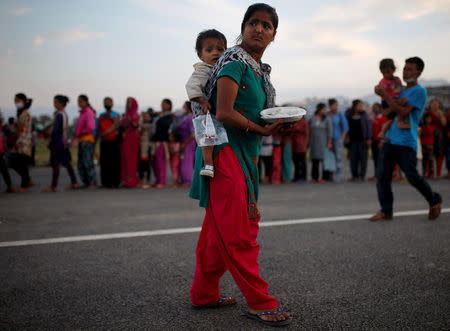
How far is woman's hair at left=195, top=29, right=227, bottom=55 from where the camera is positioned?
3.21 metres

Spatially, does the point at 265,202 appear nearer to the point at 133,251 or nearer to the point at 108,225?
the point at 108,225

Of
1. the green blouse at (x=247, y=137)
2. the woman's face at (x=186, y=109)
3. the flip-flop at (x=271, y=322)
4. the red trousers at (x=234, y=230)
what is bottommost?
the flip-flop at (x=271, y=322)

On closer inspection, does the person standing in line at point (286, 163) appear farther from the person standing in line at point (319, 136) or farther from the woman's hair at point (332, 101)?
the woman's hair at point (332, 101)

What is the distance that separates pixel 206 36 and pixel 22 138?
8.16 meters

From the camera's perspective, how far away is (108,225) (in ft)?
19.1

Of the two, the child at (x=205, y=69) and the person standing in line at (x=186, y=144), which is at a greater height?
the child at (x=205, y=69)

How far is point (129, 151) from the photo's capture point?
10.7 metres

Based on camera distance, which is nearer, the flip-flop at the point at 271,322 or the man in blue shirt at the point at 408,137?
the flip-flop at the point at 271,322

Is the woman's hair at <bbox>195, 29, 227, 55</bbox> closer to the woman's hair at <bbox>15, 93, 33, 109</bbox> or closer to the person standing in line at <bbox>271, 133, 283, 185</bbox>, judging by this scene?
the woman's hair at <bbox>15, 93, 33, 109</bbox>

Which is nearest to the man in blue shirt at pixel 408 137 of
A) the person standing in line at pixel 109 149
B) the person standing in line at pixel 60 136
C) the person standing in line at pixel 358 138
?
the person standing in line at pixel 358 138

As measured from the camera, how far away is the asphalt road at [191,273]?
287 cm

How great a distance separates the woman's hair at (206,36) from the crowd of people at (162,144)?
6469mm

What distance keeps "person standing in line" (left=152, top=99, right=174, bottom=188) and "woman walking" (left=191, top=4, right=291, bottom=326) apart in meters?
7.81

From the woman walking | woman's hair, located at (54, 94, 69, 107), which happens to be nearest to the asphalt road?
the woman walking
